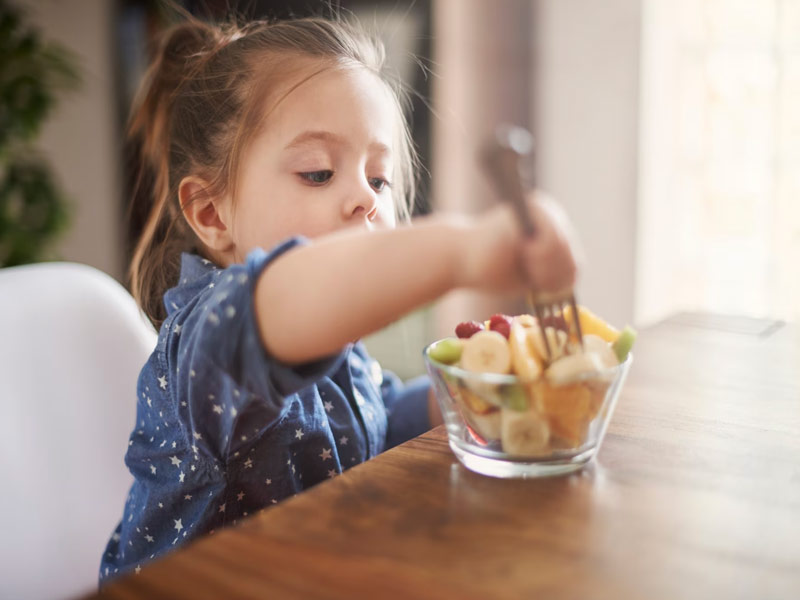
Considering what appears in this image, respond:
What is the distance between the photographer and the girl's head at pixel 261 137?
81 cm

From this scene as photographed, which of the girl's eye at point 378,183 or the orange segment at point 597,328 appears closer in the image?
the orange segment at point 597,328

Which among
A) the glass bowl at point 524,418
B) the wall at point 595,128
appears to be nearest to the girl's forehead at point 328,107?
the glass bowl at point 524,418

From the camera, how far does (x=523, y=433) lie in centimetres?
53

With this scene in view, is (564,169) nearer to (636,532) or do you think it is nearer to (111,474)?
(111,474)

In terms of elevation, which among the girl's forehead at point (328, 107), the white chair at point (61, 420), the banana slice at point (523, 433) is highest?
the girl's forehead at point (328, 107)

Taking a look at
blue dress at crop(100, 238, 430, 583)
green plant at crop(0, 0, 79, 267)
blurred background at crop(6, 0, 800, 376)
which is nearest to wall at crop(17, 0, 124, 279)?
green plant at crop(0, 0, 79, 267)

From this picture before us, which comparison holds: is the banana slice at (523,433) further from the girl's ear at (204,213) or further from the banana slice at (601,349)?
the girl's ear at (204,213)

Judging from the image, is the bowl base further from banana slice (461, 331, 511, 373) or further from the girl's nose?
the girl's nose

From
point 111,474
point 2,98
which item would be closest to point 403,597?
point 111,474

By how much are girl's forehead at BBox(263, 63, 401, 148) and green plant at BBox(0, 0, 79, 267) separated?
7.84ft

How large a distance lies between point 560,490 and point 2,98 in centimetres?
301

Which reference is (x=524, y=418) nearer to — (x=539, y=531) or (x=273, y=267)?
(x=539, y=531)

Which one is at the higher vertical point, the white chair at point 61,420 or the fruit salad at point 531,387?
the fruit salad at point 531,387

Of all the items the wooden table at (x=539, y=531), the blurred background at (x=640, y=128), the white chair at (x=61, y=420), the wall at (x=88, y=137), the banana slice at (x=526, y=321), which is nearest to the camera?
the wooden table at (x=539, y=531)
